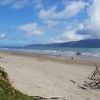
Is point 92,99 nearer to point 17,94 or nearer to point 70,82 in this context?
point 70,82

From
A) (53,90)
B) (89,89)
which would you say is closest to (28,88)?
(53,90)

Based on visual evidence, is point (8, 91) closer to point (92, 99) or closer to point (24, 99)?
point (24, 99)

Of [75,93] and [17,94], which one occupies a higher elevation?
[17,94]

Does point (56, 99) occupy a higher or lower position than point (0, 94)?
lower

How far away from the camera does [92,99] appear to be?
55.0 ft

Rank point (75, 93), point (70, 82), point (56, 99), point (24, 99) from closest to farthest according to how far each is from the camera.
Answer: point (24, 99) → point (56, 99) → point (75, 93) → point (70, 82)

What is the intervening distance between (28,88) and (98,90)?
4.11 metres

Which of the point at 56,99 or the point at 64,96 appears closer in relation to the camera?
the point at 56,99

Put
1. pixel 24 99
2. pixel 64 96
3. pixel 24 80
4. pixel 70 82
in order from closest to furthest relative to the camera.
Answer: pixel 24 99
pixel 64 96
pixel 24 80
pixel 70 82

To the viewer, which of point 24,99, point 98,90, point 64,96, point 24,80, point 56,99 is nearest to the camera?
point 24,99

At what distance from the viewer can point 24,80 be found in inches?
840

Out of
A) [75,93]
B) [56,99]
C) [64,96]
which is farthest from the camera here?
[75,93]

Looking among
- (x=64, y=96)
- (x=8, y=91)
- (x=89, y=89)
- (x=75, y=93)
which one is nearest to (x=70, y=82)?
(x=89, y=89)

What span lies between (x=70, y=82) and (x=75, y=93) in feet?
15.4
